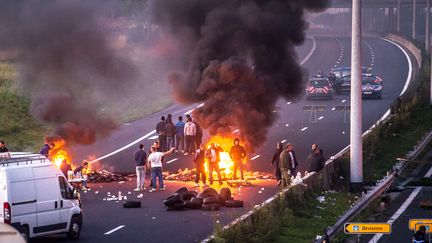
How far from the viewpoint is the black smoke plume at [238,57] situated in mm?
38000

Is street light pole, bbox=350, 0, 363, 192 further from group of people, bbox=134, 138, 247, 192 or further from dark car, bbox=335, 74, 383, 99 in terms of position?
dark car, bbox=335, 74, 383, 99

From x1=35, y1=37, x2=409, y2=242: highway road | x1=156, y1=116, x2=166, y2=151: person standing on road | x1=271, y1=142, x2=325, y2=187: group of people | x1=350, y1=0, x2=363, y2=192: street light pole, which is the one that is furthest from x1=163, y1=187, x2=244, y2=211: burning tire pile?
x1=156, y1=116, x2=166, y2=151: person standing on road

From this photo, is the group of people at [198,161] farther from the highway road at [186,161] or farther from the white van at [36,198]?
the white van at [36,198]

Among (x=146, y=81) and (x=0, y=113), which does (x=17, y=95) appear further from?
(x=146, y=81)

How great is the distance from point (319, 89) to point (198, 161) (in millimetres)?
28113

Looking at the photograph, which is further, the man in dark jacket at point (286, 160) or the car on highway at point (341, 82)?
the car on highway at point (341, 82)

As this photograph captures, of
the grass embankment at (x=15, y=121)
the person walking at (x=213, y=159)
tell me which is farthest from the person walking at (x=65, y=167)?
the grass embankment at (x=15, y=121)

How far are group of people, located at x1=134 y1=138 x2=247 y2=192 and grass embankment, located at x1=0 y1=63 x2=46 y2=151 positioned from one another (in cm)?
1185

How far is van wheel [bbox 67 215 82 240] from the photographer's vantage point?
81.9ft

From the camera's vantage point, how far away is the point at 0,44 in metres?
41.7

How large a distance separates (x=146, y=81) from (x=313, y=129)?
2038cm

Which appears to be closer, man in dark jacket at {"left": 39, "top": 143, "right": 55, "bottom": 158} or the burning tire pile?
the burning tire pile

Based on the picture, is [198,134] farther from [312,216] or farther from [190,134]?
[312,216]

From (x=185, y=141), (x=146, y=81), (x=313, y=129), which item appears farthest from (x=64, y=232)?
(x=146, y=81)
